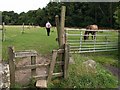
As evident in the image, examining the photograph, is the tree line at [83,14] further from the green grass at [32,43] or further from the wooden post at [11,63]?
the wooden post at [11,63]

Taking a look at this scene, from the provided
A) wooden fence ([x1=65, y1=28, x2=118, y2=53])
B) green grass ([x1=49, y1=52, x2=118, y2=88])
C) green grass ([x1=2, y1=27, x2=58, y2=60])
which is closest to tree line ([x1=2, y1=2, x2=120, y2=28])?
green grass ([x1=2, y1=27, x2=58, y2=60])

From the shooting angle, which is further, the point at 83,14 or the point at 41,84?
the point at 83,14

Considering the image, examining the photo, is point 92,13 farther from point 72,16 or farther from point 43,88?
point 43,88

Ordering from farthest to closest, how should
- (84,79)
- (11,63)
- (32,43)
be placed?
1. (32,43)
2. (84,79)
3. (11,63)

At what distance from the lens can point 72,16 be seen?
6134 cm

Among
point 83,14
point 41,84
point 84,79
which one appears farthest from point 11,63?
point 83,14

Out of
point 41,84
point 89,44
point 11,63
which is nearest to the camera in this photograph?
point 41,84

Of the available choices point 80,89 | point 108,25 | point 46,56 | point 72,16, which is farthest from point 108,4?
point 80,89

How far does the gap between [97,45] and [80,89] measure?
7.49 m

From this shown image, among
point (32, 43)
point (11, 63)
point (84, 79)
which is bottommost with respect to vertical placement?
point (84, 79)

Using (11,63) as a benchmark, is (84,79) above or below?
below

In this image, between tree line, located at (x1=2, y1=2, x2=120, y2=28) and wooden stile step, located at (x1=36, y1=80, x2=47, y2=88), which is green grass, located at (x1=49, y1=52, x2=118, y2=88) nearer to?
wooden stile step, located at (x1=36, y1=80, x2=47, y2=88)

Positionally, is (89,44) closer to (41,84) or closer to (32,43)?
(32,43)

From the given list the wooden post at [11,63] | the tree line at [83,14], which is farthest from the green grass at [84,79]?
the tree line at [83,14]
